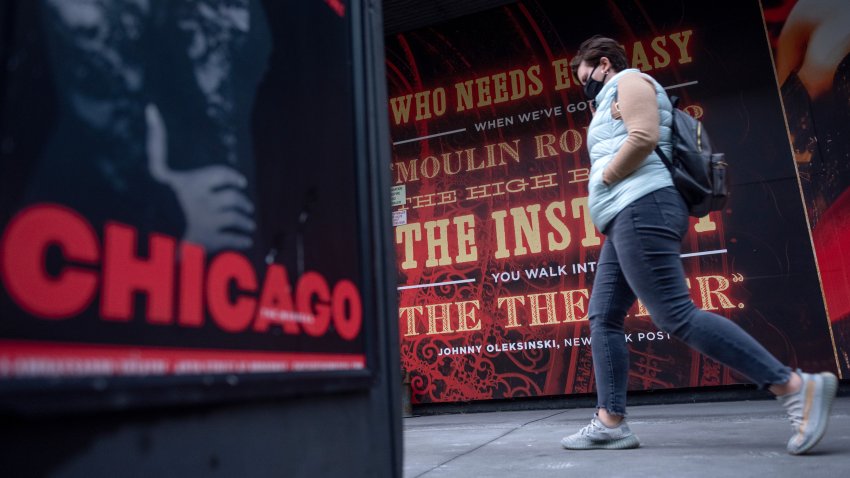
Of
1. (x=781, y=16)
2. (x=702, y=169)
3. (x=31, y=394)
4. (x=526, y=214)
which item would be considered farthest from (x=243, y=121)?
(x=781, y=16)

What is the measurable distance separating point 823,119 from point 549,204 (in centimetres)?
Answer: 166

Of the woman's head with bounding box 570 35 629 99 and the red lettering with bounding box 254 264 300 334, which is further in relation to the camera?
the woman's head with bounding box 570 35 629 99

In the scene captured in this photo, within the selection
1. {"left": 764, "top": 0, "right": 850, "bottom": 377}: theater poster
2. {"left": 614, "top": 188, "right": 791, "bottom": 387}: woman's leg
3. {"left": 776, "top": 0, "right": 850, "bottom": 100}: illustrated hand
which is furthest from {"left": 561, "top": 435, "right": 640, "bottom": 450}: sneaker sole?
{"left": 776, "top": 0, "right": 850, "bottom": 100}: illustrated hand

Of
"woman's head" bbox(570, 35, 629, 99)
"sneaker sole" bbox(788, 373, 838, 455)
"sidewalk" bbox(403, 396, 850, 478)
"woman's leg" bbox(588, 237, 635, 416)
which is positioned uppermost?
"woman's head" bbox(570, 35, 629, 99)

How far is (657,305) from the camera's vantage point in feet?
5.62

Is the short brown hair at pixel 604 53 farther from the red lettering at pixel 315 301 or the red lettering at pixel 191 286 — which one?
the red lettering at pixel 191 286

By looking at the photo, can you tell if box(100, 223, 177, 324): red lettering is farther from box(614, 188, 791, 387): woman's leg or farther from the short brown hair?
the short brown hair

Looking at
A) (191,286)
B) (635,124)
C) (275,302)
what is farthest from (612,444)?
(191,286)

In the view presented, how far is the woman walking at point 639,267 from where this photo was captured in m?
1.62

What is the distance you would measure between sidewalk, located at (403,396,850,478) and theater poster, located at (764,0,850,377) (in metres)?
0.71

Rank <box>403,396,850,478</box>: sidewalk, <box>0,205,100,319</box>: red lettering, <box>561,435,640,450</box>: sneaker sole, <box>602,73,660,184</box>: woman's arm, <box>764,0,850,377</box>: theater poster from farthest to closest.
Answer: <box>764,0,850,377</box>: theater poster < <box>561,435,640,450</box>: sneaker sole < <box>602,73,660,184</box>: woman's arm < <box>403,396,850,478</box>: sidewalk < <box>0,205,100,319</box>: red lettering

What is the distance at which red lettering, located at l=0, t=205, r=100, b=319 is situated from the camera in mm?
443

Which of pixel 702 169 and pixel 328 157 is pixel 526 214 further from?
pixel 328 157

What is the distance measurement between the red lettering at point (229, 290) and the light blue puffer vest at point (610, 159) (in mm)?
1417
